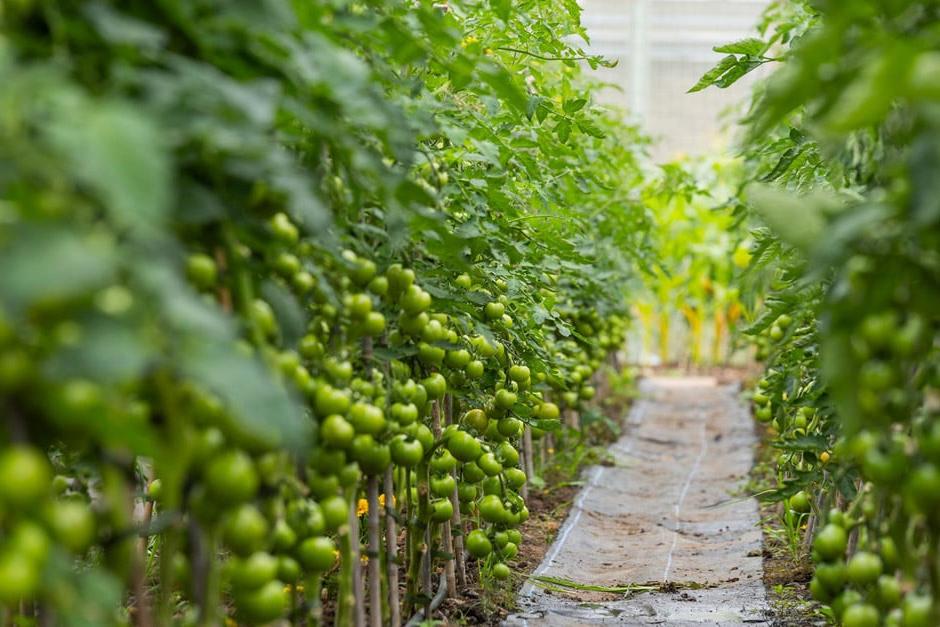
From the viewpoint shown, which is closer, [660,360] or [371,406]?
[371,406]

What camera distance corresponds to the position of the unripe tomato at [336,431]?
5.79 feet

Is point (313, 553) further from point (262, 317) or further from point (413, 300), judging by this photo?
point (413, 300)

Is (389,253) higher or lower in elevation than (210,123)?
lower

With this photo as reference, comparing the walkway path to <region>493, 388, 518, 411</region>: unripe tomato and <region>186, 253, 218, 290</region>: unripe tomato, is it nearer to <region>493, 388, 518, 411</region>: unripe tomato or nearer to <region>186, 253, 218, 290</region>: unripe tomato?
<region>493, 388, 518, 411</region>: unripe tomato

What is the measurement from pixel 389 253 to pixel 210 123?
793 millimetres

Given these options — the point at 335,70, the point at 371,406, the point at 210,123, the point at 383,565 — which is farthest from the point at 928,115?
the point at 383,565

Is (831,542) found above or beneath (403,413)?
beneath

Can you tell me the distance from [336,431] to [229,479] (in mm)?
422

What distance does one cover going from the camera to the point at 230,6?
4.42 feet

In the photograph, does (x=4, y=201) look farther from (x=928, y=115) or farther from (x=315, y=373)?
(x=928, y=115)

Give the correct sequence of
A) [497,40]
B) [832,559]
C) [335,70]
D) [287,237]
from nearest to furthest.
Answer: [335,70] < [287,237] < [832,559] < [497,40]

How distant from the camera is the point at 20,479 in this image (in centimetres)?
109

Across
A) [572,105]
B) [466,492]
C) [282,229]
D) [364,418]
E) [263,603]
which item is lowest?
[466,492]

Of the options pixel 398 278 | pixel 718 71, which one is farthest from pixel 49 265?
pixel 718 71
